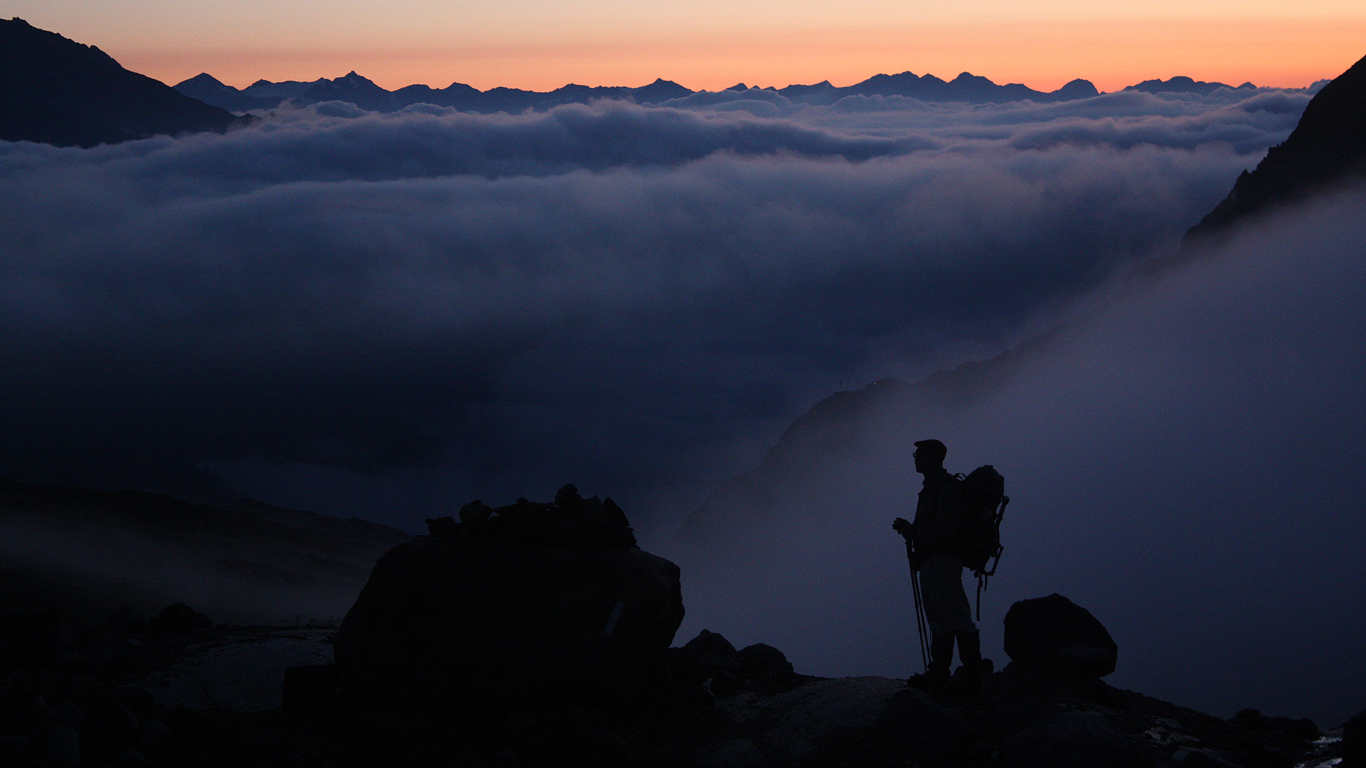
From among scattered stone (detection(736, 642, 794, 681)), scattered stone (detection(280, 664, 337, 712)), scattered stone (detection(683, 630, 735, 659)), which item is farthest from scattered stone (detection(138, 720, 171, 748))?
scattered stone (detection(683, 630, 735, 659))

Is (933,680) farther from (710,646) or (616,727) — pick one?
(710,646)

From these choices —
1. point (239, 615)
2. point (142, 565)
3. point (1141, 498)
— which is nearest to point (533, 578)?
point (239, 615)

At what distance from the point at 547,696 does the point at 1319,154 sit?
210 feet

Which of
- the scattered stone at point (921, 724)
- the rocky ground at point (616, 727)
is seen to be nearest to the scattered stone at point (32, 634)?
the rocky ground at point (616, 727)

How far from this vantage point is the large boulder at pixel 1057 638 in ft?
27.9

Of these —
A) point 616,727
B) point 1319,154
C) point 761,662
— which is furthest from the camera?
point 1319,154

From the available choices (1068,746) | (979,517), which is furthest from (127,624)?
(1068,746)

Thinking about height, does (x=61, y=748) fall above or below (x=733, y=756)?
above

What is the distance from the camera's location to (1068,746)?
6598 mm

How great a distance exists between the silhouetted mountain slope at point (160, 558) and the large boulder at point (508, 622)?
10.9m

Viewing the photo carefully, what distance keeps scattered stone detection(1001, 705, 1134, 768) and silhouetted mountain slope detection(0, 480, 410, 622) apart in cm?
1509

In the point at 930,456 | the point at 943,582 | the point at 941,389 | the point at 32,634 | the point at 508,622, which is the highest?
the point at 930,456

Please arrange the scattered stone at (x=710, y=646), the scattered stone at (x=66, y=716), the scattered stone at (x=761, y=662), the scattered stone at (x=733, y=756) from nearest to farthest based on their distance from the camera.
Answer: the scattered stone at (x=66, y=716), the scattered stone at (x=733, y=756), the scattered stone at (x=761, y=662), the scattered stone at (x=710, y=646)

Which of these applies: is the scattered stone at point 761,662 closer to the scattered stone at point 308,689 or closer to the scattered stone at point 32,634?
the scattered stone at point 308,689
